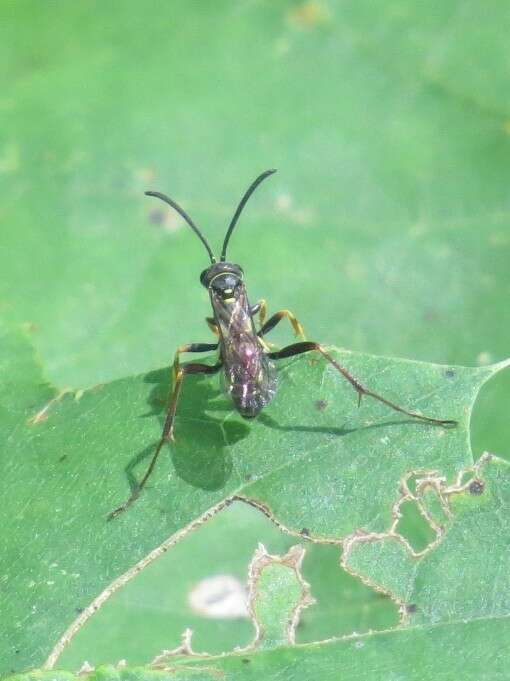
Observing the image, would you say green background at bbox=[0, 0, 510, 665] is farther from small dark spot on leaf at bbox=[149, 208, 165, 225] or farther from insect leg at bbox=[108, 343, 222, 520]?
insect leg at bbox=[108, 343, 222, 520]

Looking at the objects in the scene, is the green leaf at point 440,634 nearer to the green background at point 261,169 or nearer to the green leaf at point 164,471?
the green leaf at point 164,471

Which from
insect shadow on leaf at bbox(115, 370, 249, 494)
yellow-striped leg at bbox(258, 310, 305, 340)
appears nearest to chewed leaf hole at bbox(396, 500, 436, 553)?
insect shadow on leaf at bbox(115, 370, 249, 494)

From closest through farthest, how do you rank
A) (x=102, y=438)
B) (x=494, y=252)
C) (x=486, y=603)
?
(x=486, y=603) < (x=102, y=438) < (x=494, y=252)

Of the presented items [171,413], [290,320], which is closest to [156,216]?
[290,320]

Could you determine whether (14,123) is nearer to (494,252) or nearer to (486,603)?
(494,252)

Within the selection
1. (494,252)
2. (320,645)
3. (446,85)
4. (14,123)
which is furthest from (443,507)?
(14,123)

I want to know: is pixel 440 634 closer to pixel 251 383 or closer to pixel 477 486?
pixel 477 486

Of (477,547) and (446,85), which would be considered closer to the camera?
(477,547)
